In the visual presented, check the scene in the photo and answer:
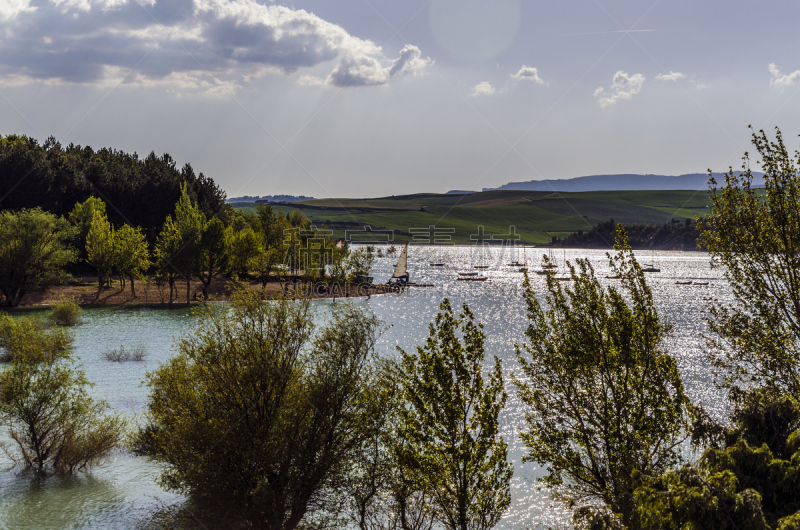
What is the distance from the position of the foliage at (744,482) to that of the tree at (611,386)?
2.09m

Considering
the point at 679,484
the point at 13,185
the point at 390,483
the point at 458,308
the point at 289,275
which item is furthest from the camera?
the point at 289,275

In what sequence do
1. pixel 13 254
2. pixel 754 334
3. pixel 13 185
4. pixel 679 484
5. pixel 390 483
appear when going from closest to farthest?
1. pixel 679 484
2. pixel 754 334
3. pixel 390 483
4. pixel 13 254
5. pixel 13 185

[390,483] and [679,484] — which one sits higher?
[679,484]

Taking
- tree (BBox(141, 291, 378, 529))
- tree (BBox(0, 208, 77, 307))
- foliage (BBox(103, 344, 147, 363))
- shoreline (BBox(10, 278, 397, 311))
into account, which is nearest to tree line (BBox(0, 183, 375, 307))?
tree (BBox(0, 208, 77, 307))

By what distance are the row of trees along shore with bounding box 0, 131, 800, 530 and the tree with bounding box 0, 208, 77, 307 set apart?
68.4 meters

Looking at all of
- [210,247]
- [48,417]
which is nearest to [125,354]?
[48,417]

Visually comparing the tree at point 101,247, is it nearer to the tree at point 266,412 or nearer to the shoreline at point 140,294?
the shoreline at point 140,294

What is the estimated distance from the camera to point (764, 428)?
1579 centimetres

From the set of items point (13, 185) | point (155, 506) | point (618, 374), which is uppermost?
point (13, 185)

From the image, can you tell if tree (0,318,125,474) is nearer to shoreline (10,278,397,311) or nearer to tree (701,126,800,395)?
tree (701,126,800,395)

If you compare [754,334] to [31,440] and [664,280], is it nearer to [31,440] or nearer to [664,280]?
[31,440]

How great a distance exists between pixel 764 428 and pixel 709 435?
1.97m

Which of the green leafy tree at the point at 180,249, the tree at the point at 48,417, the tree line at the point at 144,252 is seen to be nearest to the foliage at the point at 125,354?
the tree line at the point at 144,252

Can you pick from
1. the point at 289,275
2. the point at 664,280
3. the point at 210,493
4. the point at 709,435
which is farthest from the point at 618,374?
the point at 664,280
